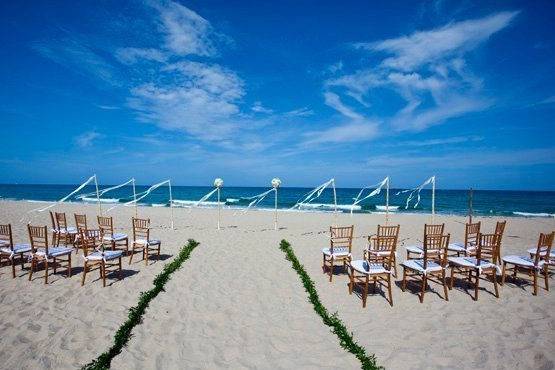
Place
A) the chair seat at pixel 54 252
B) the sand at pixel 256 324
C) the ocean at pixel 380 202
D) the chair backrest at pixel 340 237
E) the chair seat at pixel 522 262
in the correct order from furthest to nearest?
1. the ocean at pixel 380 202
2. the chair backrest at pixel 340 237
3. the chair seat at pixel 54 252
4. the chair seat at pixel 522 262
5. the sand at pixel 256 324

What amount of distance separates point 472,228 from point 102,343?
31.2 ft

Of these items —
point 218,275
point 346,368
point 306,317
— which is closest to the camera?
point 346,368

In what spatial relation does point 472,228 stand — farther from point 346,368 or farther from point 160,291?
point 160,291

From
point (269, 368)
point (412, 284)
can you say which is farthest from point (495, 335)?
point (269, 368)

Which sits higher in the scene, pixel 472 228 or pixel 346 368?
pixel 472 228

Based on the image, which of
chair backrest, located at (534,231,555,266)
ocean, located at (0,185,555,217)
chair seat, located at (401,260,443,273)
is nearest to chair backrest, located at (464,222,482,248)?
chair backrest, located at (534,231,555,266)

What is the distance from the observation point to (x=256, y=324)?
18.0 ft

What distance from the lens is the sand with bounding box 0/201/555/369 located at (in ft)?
14.5

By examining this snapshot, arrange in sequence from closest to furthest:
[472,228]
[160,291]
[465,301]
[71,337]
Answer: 1. [71,337]
2. [465,301]
3. [160,291]
4. [472,228]

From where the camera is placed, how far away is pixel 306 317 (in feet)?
19.0

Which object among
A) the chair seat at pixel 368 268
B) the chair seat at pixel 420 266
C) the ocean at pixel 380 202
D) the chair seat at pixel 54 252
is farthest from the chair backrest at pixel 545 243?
the ocean at pixel 380 202

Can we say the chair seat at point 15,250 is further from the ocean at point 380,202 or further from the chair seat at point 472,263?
the chair seat at point 472,263

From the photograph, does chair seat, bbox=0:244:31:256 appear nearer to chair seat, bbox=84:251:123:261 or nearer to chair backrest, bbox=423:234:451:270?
chair seat, bbox=84:251:123:261

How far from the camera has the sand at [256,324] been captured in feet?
14.5
